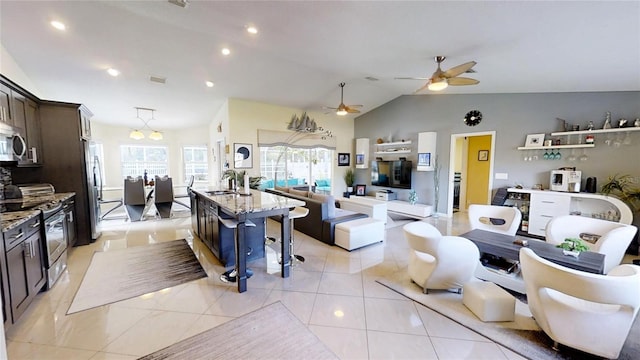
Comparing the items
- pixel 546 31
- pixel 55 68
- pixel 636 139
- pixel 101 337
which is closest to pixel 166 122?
pixel 55 68

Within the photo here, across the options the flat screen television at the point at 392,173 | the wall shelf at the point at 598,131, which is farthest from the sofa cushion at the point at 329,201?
the wall shelf at the point at 598,131

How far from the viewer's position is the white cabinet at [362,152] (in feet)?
26.7

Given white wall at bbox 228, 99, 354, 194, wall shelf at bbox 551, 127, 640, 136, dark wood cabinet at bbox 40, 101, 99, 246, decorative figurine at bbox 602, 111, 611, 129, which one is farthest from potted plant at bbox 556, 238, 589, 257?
dark wood cabinet at bbox 40, 101, 99, 246

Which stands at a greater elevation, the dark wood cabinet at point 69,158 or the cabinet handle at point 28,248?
the dark wood cabinet at point 69,158

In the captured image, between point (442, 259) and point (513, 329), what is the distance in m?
0.74

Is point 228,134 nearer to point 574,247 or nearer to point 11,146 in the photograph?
point 11,146

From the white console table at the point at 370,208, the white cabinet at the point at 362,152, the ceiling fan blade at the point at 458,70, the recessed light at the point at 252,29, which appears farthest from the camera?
the white cabinet at the point at 362,152

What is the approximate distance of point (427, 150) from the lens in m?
6.46

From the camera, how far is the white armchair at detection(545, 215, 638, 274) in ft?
8.71

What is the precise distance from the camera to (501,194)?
207 inches

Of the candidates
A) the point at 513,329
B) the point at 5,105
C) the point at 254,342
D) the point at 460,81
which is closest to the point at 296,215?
the point at 254,342

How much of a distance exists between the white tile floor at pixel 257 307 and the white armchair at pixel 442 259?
37cm

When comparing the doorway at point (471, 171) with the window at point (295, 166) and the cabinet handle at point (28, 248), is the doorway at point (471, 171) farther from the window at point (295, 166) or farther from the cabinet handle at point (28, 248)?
the cabinet handle at point (28, 248)

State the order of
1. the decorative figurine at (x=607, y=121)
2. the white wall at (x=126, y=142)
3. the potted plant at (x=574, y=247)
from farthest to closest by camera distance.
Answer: the white wall at (x=126, y=142) < the decorative figurine at (x=607, y=121) < the potted plant at (x=574, y=247)
